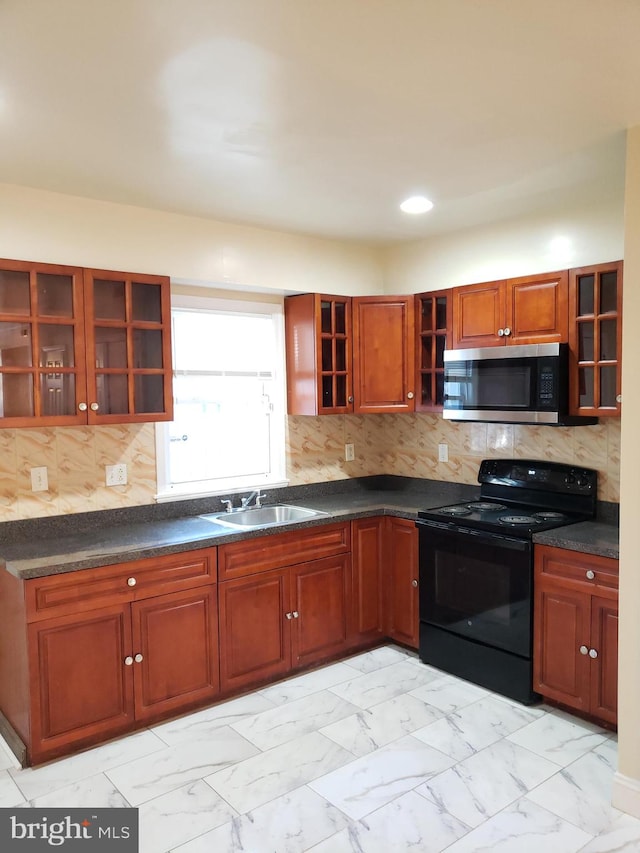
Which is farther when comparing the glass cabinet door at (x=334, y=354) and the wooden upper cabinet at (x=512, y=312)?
the glass cabinet door at (x=334, y=354)

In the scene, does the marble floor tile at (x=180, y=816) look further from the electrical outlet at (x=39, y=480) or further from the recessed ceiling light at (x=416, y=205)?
the recessed ceiling light at (x=416, y=205)

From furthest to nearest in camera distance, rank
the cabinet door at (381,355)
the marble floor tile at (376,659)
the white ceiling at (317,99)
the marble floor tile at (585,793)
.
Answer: the cabinet door at (381,355)
the marble floor tile at (376,659)
the marble floor tile at (585,793)
the white ceiling at (317,99)

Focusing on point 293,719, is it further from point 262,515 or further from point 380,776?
point 262,515

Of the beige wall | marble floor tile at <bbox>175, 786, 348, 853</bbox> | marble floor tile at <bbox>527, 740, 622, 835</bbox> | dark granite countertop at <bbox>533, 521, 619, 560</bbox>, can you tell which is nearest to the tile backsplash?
dark granite countertop at <bbox>533, 521, 619, 560</bbox>

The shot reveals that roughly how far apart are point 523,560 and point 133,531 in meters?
1.89

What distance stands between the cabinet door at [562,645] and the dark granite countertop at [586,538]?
0.20 metres

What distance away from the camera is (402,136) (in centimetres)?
239

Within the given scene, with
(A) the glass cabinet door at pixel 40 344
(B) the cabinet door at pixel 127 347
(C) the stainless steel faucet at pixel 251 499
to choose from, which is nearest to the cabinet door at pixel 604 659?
(C) the stainless steel faucet at pixel 251 499

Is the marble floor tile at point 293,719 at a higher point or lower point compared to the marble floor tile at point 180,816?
lower

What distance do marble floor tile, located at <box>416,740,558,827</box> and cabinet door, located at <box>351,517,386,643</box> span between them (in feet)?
3.76

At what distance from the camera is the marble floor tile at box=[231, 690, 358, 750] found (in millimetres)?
2856

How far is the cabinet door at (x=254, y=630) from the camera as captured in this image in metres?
3.17

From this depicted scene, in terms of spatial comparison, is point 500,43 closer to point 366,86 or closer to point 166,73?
point 366,86

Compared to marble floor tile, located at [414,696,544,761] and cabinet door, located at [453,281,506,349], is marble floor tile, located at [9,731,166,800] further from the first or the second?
cabinet door, located at [453,281,506,349]
